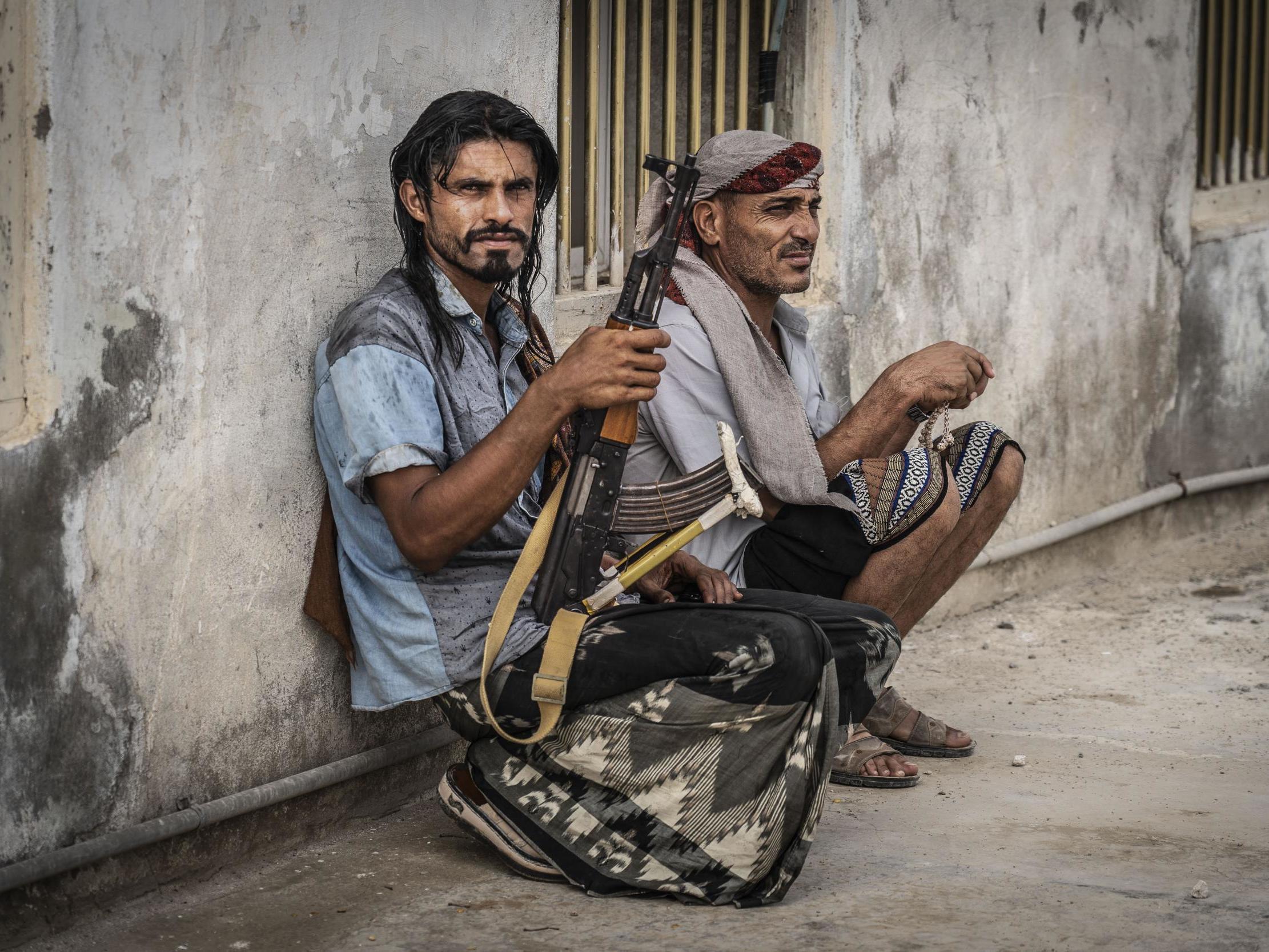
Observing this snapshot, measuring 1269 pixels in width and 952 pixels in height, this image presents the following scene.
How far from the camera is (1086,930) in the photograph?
291cm

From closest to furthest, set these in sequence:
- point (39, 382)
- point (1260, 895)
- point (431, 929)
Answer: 1. point (39, 382)
2. point (431, 929)
3. point (1260, 895)

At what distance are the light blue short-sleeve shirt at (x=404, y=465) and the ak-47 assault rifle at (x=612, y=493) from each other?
0.12 m

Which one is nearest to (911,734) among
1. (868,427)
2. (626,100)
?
(868,427)

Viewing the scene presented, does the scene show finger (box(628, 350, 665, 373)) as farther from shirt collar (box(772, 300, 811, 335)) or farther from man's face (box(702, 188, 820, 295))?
shirt collar (box(772, 300, 811, 335))

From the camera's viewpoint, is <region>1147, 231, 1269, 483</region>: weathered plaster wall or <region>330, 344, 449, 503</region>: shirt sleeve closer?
<region>330, 344, 449, 503</region>: shirt sleeve

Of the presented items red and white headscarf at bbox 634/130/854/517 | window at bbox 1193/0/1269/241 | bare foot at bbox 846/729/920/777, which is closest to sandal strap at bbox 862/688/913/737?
bare foot at bbox 846/729/920/777

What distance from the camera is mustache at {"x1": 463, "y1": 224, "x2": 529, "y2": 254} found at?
10.3ft

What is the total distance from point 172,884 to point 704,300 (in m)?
1.77

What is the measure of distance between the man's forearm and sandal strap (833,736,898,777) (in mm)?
666

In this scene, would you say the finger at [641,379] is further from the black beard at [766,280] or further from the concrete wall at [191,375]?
the black beard at [766,280]

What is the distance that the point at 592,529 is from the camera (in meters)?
3.04

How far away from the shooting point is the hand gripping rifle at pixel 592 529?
9.71 feet

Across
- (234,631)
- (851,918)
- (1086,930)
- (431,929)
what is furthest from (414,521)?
(1086,930)

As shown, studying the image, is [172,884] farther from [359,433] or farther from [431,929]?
[359,433]
